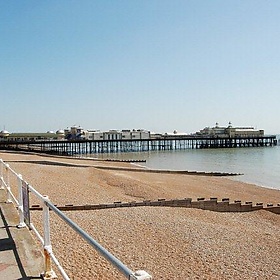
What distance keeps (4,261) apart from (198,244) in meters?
4.84

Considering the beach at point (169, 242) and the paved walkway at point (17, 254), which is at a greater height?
the paved walkway at point (17, 254)

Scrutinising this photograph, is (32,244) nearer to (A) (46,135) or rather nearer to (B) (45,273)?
(B) (45,273)

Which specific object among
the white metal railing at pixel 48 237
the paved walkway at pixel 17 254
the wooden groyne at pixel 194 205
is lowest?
the wooden groyne at pixel 194 205

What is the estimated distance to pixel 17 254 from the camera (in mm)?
3809

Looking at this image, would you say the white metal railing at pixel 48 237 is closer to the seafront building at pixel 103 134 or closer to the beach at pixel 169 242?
the beach at pixel 169 242

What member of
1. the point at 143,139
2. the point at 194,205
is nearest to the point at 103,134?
the point at 143,139

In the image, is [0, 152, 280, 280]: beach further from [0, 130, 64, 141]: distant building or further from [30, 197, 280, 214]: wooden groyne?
[0, 130, 64, 141]: distant building

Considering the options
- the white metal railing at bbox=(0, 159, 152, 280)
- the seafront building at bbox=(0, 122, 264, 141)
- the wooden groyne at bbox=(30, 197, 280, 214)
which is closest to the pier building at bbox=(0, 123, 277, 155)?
the seafront building at bbox=(0, 122, 264, 141)

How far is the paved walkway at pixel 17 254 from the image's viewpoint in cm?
332

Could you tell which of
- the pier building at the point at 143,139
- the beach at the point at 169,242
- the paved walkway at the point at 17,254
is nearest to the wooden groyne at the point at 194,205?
the beach at the point at 169,242

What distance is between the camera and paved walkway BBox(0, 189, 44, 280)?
10.9 feet

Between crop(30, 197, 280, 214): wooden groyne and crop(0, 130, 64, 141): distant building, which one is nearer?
crop(30, 197, 280, 214): wooden groyne

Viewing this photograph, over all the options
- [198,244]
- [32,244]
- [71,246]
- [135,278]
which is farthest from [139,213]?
[135,278]

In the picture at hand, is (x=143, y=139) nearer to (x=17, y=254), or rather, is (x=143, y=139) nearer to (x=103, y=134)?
(x=103, y=134)
